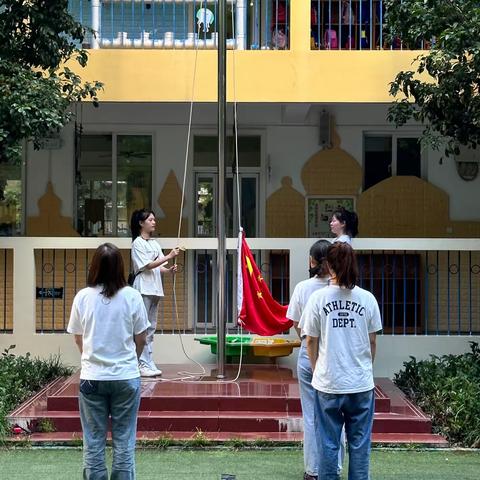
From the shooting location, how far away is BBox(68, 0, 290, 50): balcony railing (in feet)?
31.1

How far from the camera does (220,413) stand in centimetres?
713

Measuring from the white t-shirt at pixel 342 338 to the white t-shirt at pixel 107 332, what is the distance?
44.5 inches

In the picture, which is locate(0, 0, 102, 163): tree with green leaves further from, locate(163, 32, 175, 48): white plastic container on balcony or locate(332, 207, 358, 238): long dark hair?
locate(332, 207, 358, 238): long dark hair

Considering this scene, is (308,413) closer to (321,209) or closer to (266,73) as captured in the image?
(266,73)

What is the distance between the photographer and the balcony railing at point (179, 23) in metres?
9.47

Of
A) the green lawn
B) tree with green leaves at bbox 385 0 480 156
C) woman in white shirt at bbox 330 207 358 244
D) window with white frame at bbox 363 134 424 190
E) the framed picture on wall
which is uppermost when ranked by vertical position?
tree with green leaves at bbox 385 0 480 156

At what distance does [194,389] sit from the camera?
7.57 meters

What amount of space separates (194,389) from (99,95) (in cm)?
Answer: 392

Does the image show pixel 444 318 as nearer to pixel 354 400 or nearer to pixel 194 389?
pixel 194 389

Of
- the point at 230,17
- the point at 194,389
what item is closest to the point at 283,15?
the point at 230,17

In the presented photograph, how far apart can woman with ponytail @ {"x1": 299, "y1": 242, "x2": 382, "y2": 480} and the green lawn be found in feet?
4.39

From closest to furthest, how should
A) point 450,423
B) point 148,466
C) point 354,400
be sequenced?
1. point 354,400
2. point 148,466
3. point 450,423

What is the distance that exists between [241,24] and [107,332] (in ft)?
19.3

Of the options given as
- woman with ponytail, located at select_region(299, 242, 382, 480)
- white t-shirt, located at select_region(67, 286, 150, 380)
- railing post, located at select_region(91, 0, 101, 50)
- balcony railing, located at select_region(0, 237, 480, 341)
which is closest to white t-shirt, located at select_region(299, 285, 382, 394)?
woman with ponytail, located at select_region(299, 242, 382, 480)
